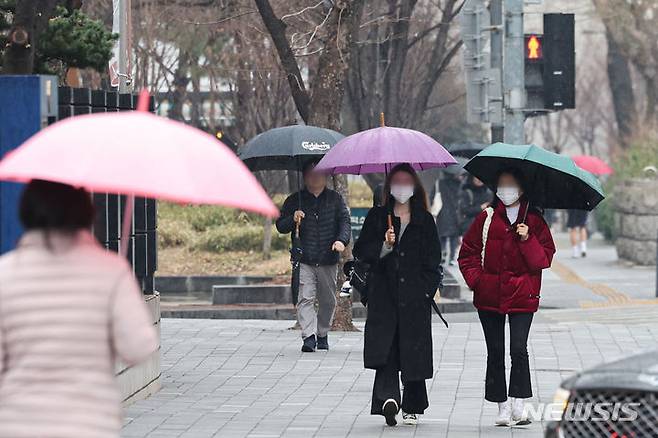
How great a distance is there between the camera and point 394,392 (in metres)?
10.1

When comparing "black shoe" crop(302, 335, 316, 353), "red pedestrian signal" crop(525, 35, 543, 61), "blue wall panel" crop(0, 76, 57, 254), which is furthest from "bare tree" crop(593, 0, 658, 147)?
"blue wall panel" crop(0, 76, 57, 254)

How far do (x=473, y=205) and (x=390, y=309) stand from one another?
16.9 metres

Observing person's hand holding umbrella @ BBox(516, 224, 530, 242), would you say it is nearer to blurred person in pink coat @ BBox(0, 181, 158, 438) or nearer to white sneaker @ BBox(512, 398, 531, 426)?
white sneaker @ BBox(512, 398, 531, 426)

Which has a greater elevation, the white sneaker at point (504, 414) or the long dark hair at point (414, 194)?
the long dark hair at point (414, 194)

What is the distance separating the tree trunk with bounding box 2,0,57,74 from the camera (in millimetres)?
10234

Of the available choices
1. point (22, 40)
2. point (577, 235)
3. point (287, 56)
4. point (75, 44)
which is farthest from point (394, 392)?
point (577, 235)

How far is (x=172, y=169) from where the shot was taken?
193 inches

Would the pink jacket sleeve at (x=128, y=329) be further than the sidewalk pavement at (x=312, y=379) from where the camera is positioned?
No

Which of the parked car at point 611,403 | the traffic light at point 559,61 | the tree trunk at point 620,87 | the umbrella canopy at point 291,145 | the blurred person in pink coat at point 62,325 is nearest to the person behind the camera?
the blurred person in pink coat at point 62,325

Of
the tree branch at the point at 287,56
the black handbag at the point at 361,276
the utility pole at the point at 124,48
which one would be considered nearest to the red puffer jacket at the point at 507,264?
the black handbag at the point at 361,276

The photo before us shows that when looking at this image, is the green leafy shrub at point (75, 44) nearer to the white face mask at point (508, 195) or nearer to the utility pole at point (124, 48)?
the white face mask at point (508, 195)

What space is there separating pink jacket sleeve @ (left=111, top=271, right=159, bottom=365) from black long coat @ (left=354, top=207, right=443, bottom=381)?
5128mm

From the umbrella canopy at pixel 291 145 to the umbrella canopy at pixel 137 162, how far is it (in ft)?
31.2

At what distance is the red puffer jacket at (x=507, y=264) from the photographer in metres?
9.95
